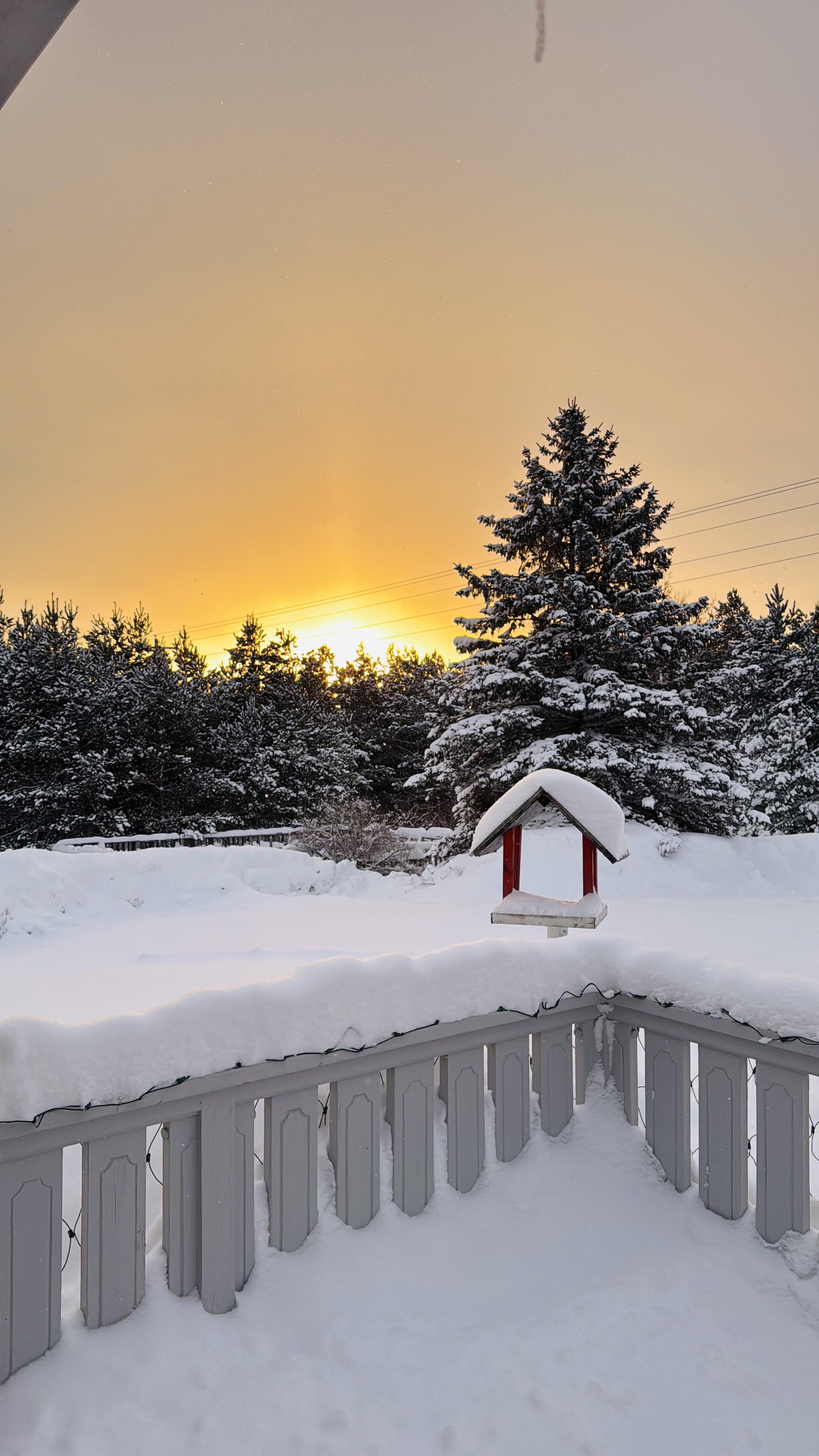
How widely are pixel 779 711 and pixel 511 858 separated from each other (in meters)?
18.8

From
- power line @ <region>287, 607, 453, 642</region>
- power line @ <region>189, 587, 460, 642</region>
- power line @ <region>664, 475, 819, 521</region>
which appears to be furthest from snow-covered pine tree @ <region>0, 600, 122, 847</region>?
power line @ <region>664, 475, 819, 521</region>

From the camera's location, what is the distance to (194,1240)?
4.61 feet

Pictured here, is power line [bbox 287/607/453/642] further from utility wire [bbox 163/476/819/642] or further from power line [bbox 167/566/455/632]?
power line [bbox 167/566/455/632]

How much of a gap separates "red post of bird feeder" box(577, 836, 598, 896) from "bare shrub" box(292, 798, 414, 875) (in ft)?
28.7

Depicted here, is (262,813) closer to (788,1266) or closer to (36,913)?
(36,913)

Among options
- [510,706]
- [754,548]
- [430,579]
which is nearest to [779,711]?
[754,548]

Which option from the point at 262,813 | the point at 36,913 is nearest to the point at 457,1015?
the point at 36,913

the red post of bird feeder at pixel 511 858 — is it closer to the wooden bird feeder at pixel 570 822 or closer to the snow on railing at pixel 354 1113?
the wooden bird feeder at pixel 570 822

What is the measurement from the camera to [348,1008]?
5.10 ft

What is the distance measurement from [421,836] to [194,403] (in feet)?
30.7

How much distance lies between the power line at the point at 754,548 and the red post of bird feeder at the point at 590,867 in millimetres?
17024

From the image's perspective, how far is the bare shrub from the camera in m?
11.9

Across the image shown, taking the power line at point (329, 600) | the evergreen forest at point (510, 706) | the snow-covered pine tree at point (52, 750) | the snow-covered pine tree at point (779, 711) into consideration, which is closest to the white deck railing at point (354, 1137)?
the evergreen forest at point (510, 706)

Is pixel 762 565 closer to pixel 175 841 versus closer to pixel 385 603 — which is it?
pixel 385 603
